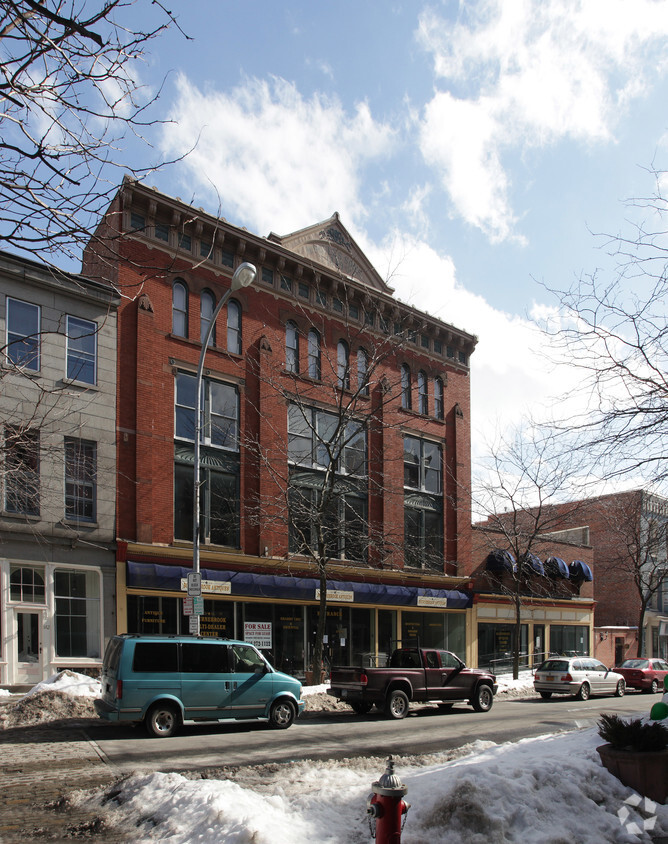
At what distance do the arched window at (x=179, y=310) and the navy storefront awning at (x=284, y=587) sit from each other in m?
7.88

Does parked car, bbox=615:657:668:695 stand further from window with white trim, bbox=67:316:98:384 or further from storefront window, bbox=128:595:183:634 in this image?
window with white trim, bbox=67:316:98:384

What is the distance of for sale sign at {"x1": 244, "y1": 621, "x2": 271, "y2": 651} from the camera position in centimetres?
2575

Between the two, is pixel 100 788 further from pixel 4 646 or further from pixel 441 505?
pixel 441 505

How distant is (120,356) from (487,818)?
19773 millimetres

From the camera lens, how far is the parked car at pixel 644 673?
96.7 feet

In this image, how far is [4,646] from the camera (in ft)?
65.4

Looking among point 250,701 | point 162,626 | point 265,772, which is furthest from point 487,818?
point 162,626

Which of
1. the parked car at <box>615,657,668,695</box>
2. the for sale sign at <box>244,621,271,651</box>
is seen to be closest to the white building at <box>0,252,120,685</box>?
the for sale sign at <box>244,621,271,651</box>

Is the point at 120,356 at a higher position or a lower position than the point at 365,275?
lower

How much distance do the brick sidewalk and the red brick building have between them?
361 inches

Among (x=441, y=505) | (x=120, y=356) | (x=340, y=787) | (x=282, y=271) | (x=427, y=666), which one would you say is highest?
(x=282, y=271)

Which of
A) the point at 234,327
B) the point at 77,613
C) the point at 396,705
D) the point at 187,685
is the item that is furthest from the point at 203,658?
the point at 234,327

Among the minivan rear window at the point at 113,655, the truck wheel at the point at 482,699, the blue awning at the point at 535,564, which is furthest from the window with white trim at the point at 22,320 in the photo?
the blue awning at the point at 535,564

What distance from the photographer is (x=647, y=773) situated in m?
7.61
